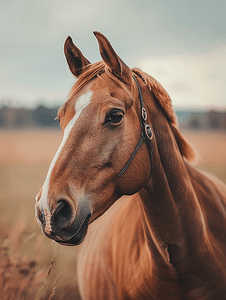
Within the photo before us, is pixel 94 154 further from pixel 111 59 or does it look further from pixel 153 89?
pixel 153 89

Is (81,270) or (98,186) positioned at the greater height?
(98,186)

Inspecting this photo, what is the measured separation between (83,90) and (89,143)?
1.20ft

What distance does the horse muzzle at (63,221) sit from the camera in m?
1.14

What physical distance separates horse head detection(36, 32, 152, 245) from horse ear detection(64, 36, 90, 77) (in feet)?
0.56

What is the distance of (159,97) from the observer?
175 centimetres

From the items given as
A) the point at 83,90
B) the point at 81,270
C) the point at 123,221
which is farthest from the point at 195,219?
the point at 81,270

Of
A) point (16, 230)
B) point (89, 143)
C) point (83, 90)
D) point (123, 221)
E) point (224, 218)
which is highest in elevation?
point (83, 90)

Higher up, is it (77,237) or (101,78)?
(101,78)

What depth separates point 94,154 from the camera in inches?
51.9

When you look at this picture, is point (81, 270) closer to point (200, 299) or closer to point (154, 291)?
point (154, 291)

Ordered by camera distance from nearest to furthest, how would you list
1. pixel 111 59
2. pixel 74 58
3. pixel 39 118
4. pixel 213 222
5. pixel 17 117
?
1. pixel 111 59
2. pixel 74 58
3. pixel 213 222
4. pixel 39 118
5. pixel 17 117

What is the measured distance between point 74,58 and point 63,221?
1156mm

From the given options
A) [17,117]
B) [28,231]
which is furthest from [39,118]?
[28,231]

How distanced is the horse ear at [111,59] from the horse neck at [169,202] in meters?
0.39
